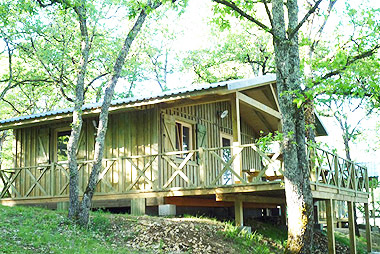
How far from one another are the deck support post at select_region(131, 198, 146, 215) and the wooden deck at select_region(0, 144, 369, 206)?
15 centimetres

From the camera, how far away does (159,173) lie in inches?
543

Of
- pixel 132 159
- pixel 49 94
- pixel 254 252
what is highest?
pixel 49 94

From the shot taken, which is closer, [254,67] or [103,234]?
[103,234]

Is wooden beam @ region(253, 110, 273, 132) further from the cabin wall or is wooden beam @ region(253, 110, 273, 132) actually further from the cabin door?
the cabin wall

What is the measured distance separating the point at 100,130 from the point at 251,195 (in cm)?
501

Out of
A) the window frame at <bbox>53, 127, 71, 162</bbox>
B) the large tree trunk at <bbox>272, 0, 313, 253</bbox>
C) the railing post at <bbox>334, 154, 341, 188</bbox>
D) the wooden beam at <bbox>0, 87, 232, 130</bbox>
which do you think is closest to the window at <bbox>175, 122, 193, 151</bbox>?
the wooden beam at <bbox>0, 87, 232, 130</bbox>

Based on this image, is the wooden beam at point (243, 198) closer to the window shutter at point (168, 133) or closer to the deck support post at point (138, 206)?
the deck support post at point (138, 206)

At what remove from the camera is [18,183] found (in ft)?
54.9

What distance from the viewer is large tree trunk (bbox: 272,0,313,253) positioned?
835 cm

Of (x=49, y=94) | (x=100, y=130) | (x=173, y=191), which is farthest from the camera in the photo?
(x=49, y=94)

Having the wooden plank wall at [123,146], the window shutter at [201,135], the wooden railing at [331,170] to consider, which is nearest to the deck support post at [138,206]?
the wooden plank wall at [123,146]

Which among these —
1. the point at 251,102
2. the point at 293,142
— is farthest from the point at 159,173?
the point at 293,142

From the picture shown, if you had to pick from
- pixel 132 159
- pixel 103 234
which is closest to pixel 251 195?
pixel 132 159

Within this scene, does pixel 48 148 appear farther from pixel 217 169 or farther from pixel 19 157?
pixel 217 169
